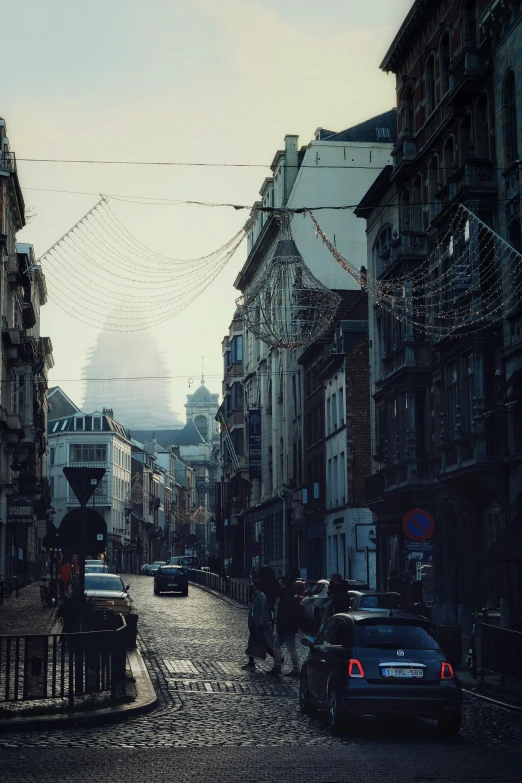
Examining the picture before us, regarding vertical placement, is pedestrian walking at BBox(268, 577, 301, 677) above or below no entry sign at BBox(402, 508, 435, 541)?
below

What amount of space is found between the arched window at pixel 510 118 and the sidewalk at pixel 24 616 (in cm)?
1679

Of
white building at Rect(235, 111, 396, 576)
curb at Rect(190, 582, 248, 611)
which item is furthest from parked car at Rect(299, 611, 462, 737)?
white building at Rect(235, 111, 396, 576)

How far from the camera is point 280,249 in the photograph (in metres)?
24.3

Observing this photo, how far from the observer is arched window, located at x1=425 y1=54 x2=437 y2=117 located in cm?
3869

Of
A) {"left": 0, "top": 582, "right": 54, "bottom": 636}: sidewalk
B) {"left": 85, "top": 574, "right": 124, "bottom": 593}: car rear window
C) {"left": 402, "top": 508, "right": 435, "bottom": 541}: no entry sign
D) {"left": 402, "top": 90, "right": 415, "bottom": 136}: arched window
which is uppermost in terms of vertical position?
{"left": 402, "top": 90, "right": 415, "bottom": 136}: arched window

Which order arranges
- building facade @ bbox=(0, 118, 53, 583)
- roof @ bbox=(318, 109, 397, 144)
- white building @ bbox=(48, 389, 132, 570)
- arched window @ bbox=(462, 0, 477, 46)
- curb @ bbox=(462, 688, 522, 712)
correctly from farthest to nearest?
white building @ bbox=(48, 389, 132, 570), roof @ bbox=(318, 109, 397, 144), building facade @ bbox=(0, 118, 53, 583), arched window @ bbox=(462, 0, 477, 46), curb @ bbox=(462, 688, 522, 712)

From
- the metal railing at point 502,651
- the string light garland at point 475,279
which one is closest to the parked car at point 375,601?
the metal railing at point 502,651

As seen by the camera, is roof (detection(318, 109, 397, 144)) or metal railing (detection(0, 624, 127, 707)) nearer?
metal railing (detection(0, 624, 127, 707))

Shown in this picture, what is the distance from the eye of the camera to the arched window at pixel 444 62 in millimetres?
36947

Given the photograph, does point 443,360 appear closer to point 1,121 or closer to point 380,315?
point 380,315

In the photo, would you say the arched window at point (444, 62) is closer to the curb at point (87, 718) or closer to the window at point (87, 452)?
the curb at point (87, 718)

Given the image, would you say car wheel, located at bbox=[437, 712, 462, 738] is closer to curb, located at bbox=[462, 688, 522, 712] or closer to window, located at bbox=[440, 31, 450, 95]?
curb, located at bbox=[462, 688, 522, 712]

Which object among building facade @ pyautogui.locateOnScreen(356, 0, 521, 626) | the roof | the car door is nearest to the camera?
the car door

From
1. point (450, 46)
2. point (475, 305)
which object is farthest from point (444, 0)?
point (475, 305)
